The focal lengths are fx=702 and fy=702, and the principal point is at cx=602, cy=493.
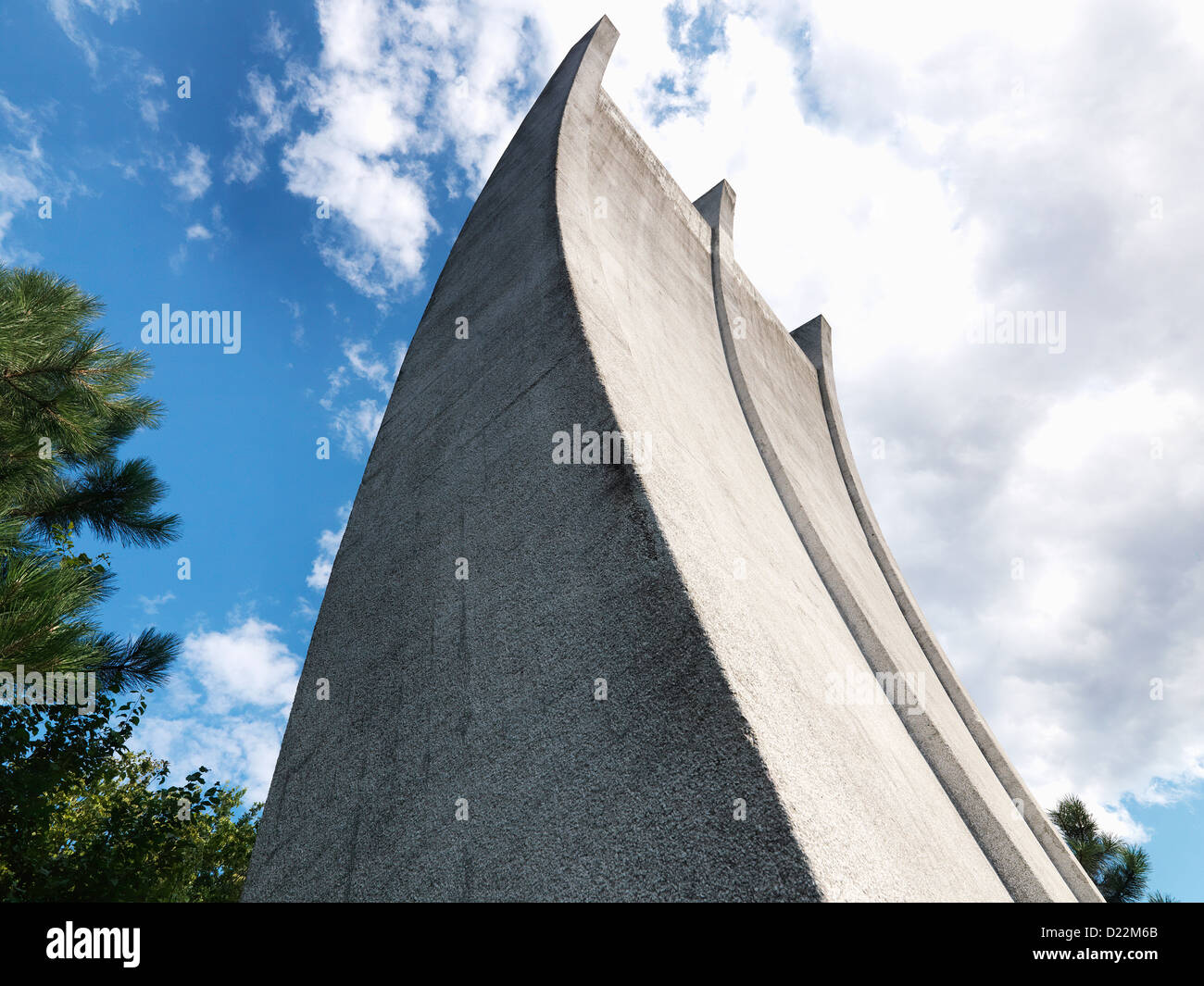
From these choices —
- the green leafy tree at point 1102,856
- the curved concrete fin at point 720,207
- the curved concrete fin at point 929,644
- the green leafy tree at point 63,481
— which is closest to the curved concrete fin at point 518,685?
the green leafy tree at point 63,481

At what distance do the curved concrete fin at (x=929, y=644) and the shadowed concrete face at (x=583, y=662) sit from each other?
74cm

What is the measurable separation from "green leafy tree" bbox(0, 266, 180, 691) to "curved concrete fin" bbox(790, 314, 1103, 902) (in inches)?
256

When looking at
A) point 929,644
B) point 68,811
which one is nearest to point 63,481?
point 68,811

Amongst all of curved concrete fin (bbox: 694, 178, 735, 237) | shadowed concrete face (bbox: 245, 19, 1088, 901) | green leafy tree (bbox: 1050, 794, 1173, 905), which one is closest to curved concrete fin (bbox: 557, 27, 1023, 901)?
shadowed concrete face (bbox: 245, 19, 1088, 901)

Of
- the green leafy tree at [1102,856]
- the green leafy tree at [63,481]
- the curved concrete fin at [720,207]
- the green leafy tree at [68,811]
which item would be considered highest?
the curved concrete fin at [720,207]

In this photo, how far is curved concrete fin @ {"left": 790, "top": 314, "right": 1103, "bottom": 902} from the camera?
5199 mm

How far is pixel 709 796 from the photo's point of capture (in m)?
1.74

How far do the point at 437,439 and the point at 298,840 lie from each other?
1940 millimetres

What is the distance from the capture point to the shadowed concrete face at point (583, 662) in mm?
1833

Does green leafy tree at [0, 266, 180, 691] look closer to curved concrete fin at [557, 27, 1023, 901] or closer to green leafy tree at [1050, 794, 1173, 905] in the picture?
curved concrete fin at [557, 27, 1023, 901]

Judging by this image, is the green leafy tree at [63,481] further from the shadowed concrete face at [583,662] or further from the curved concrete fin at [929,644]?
the curved concrete fin at [929,644]

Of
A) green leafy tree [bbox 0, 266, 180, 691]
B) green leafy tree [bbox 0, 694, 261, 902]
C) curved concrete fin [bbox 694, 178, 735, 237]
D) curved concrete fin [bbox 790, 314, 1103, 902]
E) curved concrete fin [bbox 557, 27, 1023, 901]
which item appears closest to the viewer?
curved concrete fin [bbox 557, 27, 1023, 901]

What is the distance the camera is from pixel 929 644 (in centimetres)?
664
